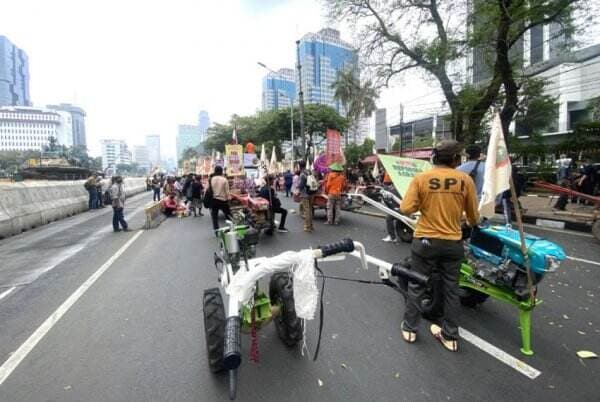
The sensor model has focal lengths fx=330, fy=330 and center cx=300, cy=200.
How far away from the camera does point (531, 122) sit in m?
33.2

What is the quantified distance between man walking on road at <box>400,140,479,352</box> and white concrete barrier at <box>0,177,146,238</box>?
11014 millimetres

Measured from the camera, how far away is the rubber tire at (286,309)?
2.95m

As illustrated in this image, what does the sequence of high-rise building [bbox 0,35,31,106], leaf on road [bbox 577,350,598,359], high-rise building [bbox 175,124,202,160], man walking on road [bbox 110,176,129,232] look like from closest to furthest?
leaf on road [bbox 577,350,598,359], man walking on road [bbox 110,176,129,232], high-rise building [bbox 0,35,31,106], high-rise building [bbox 175,124,202,160]

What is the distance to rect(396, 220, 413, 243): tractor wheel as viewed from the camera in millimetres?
7344

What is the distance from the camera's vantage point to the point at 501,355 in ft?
9.58

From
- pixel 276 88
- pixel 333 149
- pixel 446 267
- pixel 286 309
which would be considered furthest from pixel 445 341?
pixel 276 88

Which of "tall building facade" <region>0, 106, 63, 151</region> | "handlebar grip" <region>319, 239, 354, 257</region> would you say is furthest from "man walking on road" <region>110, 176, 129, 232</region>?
Result: "tall building facade" <region>0, 106, 63, 151</region>

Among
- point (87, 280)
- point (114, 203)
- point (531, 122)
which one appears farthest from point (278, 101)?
point (87, 280)

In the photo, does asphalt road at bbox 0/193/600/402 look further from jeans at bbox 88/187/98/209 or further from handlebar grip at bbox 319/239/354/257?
jeans at bbox 88/187/98/209

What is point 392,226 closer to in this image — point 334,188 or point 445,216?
point 334,188

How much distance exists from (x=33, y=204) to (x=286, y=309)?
12.2 m

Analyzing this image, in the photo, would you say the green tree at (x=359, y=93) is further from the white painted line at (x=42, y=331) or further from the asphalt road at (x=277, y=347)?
the white painted line at (x=42, y=331)

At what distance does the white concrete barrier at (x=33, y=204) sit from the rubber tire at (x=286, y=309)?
32.3 ft

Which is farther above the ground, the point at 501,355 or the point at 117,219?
the point at 117,219
